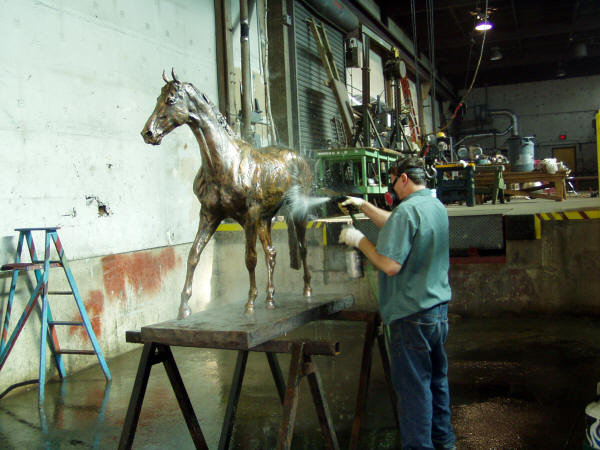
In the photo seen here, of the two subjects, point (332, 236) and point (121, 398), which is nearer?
point (121, 398)

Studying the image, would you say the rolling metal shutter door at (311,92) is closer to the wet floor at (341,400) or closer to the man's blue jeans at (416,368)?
the wet floor at (341,400)

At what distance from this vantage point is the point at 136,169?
5.38 meters

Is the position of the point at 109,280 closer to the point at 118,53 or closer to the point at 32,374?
the point at 32,374

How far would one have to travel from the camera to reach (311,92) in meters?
8.66

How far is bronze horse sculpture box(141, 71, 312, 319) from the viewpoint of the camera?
254cm

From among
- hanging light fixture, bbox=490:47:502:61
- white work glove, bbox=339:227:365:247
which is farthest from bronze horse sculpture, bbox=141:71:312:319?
hanging light fixture, bbox=490:47:502:61

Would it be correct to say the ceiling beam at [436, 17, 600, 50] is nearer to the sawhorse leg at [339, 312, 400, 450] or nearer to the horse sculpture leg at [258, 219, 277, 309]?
the sawhorse leg at [339, 312, 400, 450]

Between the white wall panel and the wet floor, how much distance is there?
4.21ft

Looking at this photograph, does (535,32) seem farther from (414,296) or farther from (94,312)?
(414,296)

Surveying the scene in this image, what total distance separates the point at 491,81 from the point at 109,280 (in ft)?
69.8

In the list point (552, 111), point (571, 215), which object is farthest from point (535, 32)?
point (571, 215)

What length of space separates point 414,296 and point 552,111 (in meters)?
21.9

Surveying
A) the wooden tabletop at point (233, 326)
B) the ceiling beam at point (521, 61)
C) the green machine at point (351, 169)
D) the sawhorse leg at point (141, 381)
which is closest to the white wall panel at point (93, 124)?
the green machine at point (351, 169)

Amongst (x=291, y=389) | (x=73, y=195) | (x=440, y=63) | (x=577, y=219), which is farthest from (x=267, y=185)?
(x=440, y=63)
